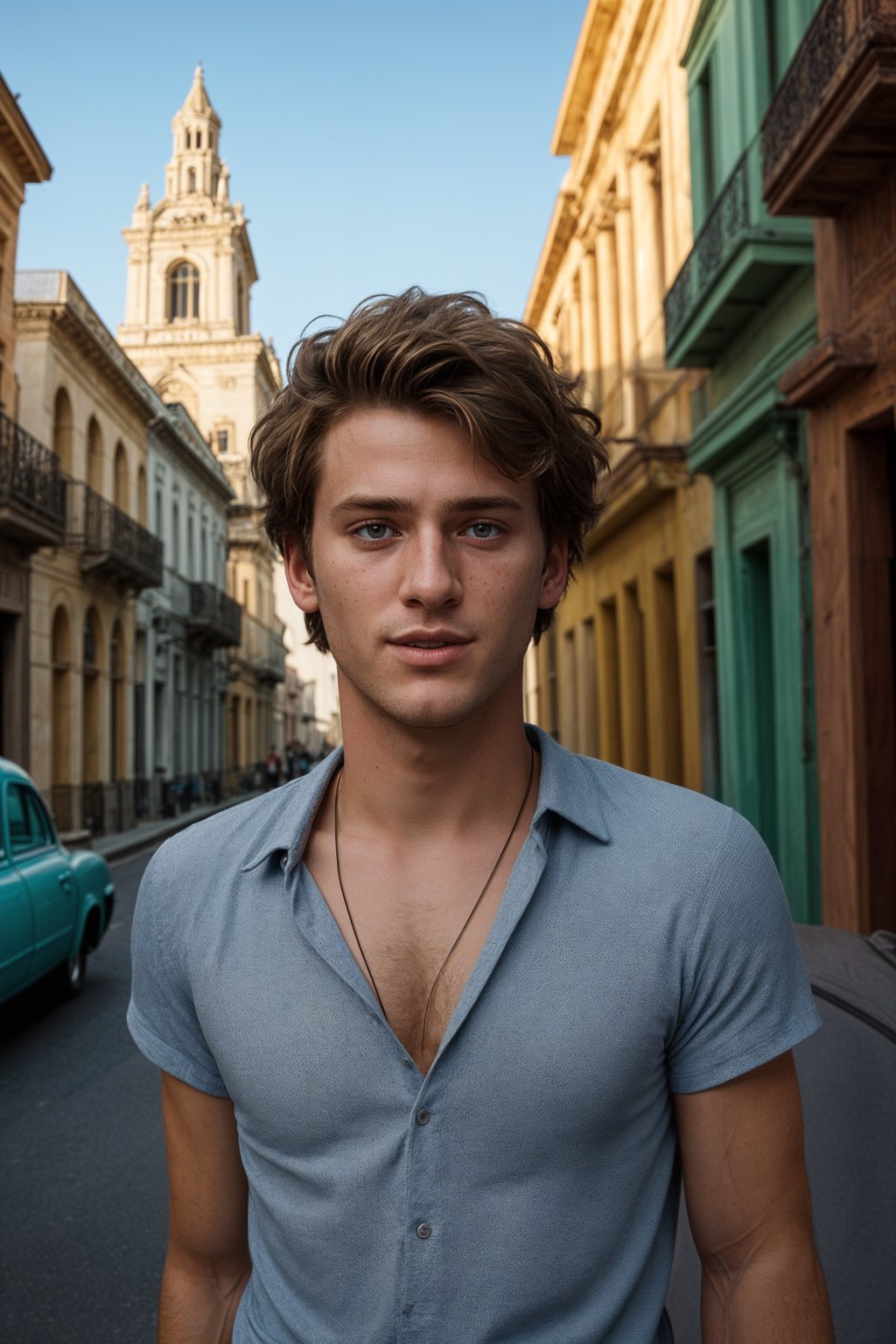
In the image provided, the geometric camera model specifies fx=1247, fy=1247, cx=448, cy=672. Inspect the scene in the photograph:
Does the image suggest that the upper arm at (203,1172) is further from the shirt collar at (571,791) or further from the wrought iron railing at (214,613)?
the wrought iron railing at (214,613)

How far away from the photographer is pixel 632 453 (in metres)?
14.6

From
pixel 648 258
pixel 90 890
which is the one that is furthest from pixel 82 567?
pixel 90 890

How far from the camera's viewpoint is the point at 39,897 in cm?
749

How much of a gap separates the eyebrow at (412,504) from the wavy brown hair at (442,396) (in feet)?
0.16

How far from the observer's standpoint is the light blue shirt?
168 cm

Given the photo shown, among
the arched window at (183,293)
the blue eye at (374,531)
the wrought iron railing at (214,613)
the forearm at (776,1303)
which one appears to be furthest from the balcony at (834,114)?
the arched window at (183,293)

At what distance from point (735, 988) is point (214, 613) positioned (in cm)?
3790

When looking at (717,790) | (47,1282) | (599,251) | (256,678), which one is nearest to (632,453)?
(717,790)

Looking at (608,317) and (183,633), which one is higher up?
(608,317)

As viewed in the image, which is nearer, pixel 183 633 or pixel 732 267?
pixel 732 267

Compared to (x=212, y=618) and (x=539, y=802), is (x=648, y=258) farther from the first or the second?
(x=212, y=618)

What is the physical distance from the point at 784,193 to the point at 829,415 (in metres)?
1.43

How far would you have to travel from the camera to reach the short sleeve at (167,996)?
6.22 feet

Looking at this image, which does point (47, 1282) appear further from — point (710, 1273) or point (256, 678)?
point (256, 678)
